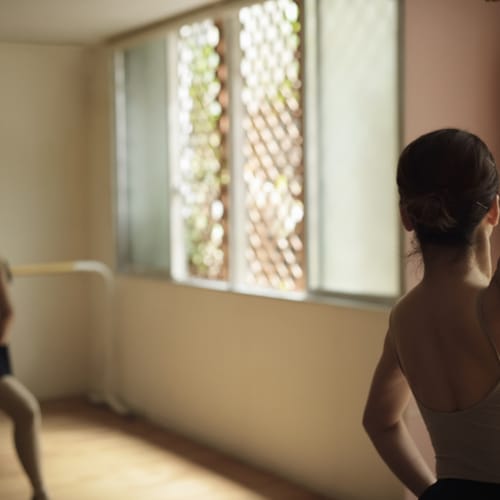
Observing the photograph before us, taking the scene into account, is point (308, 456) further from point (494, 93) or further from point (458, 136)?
point (458, 136)

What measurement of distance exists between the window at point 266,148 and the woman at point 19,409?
1.32m

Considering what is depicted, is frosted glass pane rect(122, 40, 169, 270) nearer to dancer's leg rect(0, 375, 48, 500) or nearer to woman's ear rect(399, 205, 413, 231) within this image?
dancer's leg rect(0, 375, 48, 500)

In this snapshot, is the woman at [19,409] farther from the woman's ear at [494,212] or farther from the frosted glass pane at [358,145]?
the woman's ear at [494,212]

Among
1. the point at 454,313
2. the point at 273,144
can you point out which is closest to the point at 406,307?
the point at 454,313

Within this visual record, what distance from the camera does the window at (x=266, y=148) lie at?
3.86 m

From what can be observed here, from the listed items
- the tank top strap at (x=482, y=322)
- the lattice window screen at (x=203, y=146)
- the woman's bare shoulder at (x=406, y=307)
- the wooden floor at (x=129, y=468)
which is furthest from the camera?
the lattice window screen at (x=203, y=146)

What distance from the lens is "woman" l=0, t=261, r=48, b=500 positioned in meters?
3.63

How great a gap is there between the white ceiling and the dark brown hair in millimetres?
3524

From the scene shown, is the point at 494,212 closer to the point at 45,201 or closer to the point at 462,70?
the point at 462,70

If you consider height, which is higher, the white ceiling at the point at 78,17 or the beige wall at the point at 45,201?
the white ceiling at the point at 78,17

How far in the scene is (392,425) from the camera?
1.44 meters

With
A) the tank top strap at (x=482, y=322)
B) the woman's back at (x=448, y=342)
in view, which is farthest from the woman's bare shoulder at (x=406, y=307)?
the tank top strap at (x=482, y=322)

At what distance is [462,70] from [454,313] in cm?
209

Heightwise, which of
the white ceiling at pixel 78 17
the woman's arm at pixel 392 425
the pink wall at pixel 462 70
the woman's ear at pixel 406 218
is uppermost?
the white ceiling at pixel 78 17
